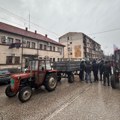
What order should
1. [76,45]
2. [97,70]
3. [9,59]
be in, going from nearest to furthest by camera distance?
[97,70]
[9,59]
[76,45]

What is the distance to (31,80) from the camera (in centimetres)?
659

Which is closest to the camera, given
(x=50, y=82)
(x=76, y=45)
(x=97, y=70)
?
(x=50, y=82)

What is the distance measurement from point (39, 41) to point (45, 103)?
18.9 metres

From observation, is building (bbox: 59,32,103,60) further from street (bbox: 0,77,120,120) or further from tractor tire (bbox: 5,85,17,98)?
street (bbox: 0,77,120,120)

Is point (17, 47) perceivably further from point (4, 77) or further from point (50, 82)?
point (50, 82)

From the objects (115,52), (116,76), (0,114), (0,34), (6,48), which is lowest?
(0,114)

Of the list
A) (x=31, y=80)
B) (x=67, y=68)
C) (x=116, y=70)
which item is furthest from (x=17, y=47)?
(x=116, y=70)

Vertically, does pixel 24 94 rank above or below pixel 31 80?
below

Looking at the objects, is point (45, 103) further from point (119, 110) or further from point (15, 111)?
point (119, 110)

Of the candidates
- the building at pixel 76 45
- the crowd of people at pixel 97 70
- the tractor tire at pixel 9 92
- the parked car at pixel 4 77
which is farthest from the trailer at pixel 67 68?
the building at pixel 76 45

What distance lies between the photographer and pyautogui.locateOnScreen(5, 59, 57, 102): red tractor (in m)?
5.68

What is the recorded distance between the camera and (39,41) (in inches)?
909

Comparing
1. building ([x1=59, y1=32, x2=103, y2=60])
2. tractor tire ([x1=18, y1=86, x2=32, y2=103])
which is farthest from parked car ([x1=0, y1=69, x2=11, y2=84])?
building ([x1=59, y1=32, x2=103, y2=60])

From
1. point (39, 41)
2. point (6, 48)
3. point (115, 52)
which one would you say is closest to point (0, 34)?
point (6, 48)
